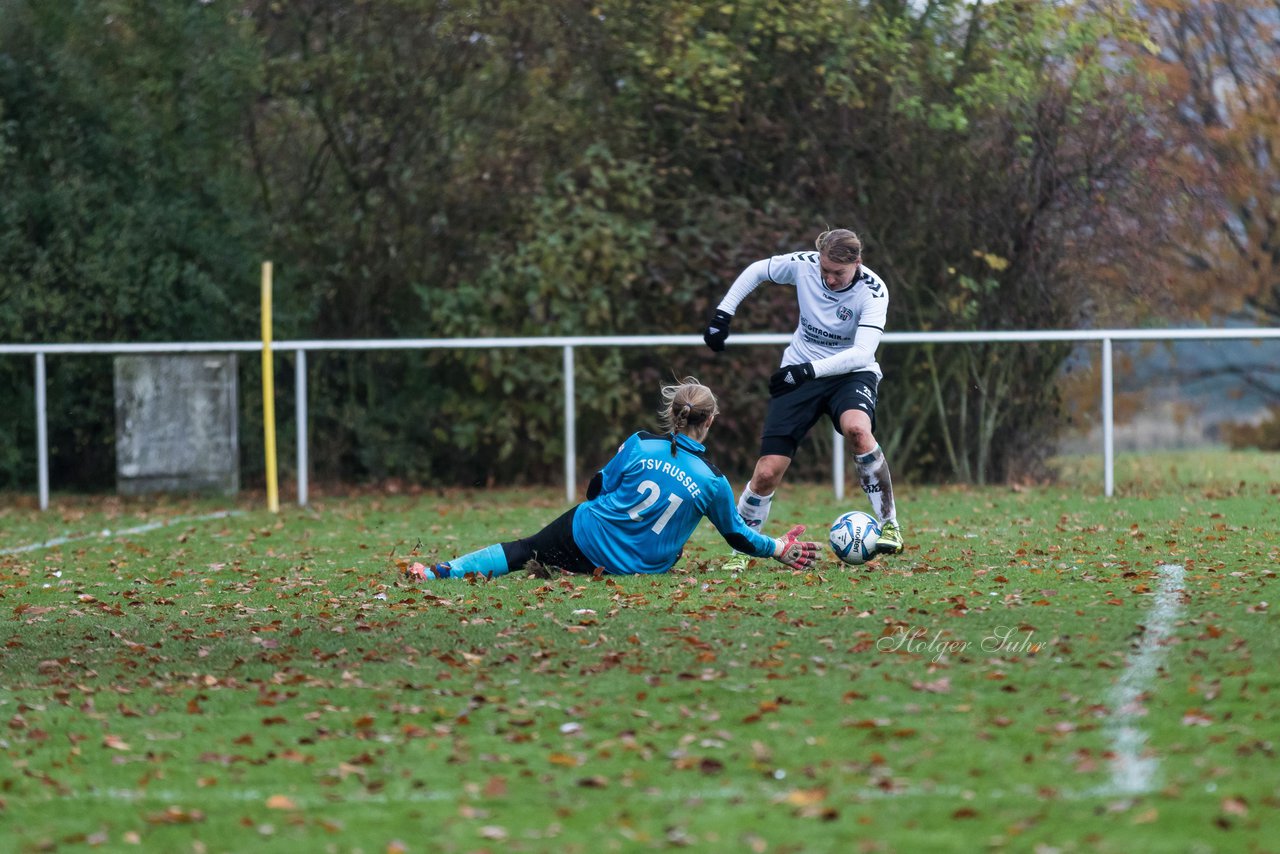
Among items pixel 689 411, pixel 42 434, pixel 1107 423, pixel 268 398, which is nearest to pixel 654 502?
pixel 689 411

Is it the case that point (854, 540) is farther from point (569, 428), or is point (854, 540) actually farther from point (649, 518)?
point (569, 428)

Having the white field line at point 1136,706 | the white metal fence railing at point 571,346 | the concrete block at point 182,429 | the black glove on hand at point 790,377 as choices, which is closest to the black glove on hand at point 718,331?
the black glove on hand at point 790,377

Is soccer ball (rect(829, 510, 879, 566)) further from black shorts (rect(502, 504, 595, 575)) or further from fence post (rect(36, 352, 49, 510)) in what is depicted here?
fence post (rect(36, 352, 49, 510))

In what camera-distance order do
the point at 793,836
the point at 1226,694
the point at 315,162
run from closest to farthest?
1. the point at 793,836
2. the point at 1226,694
3. the point at 315,162

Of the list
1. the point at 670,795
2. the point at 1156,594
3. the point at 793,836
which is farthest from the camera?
the point at 1156,594

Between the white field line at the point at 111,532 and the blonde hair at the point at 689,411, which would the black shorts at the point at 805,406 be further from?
the white field line at the point at 111,532

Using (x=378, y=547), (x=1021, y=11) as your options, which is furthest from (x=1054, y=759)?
(x=1021, y=11)

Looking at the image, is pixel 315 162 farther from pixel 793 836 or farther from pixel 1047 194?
pixel 793 836

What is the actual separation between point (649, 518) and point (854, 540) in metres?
1.14

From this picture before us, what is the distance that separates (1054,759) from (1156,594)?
304 cm

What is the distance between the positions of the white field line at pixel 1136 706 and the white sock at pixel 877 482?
206 centimetres

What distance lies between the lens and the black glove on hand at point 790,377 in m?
9.19

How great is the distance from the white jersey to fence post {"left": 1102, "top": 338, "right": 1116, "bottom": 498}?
5.52 meters

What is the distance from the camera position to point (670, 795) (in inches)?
176
